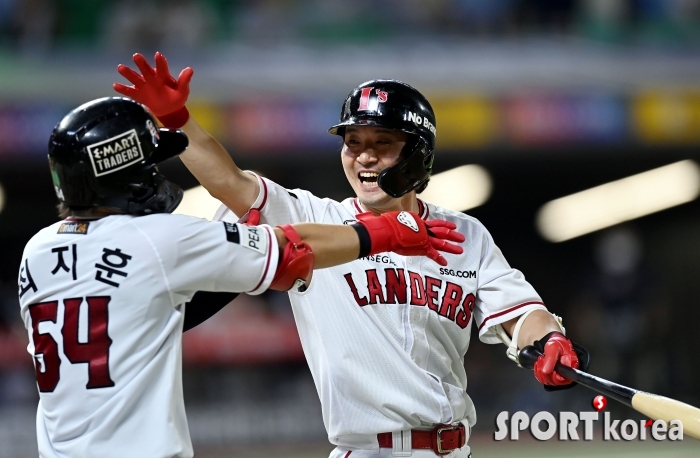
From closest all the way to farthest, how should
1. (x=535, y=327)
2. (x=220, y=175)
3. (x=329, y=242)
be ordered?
(x=329, y=242), (x=220, y=175), (x=535, y=327)

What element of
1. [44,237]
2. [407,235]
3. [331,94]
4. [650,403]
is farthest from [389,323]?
[331,94]

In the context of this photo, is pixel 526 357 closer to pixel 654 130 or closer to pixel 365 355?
pixel 365 355

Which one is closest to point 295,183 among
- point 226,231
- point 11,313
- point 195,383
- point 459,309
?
point 195,383

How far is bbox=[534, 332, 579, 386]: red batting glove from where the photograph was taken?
136 inches

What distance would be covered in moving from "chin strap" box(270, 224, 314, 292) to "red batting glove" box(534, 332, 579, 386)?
3.46 feet

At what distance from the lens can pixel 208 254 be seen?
2641 mm

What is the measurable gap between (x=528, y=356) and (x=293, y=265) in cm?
115

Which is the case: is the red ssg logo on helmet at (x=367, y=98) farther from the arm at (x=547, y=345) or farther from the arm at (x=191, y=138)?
the arm at (x=547, y=345)

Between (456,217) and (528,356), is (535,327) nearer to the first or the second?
(528,356)

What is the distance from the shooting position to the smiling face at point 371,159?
12.1 ft

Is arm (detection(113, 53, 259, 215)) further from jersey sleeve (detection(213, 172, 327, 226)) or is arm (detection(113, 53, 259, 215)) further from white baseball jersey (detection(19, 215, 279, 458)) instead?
white baseball jersey (detection(19, 215, 279, 458))

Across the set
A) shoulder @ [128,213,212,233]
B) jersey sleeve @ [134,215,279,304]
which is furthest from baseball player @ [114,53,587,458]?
shoulder @ [128,213,212,233]

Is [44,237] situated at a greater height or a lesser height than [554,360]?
greater

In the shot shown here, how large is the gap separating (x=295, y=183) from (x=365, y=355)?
8.25 meters
